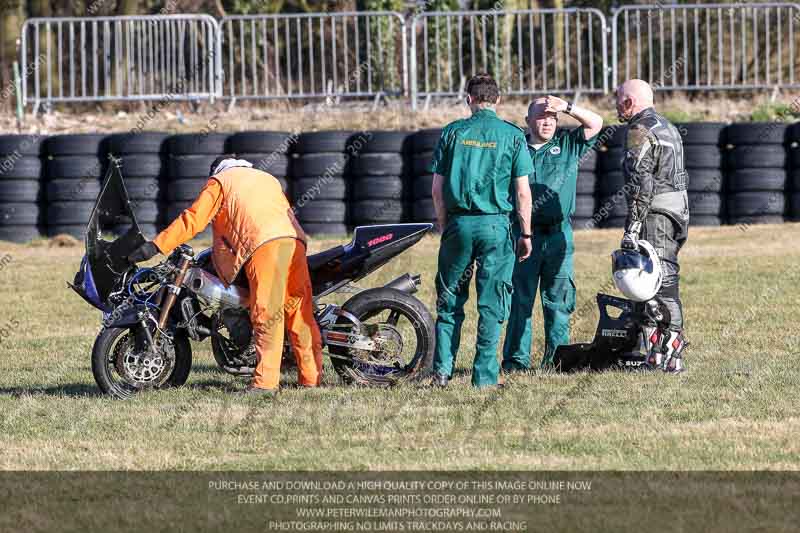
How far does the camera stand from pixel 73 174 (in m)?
17.4

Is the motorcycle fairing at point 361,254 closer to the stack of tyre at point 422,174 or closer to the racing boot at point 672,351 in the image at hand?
the racing boot at point 672,351

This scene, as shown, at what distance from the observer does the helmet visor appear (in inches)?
356

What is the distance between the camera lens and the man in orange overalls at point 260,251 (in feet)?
28.6

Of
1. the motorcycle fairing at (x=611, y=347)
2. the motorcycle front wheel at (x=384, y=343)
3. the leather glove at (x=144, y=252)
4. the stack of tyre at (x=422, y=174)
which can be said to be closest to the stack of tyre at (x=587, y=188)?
the stack of tyre at (x=422, y=174)

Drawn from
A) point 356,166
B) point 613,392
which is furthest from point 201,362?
point 356,166

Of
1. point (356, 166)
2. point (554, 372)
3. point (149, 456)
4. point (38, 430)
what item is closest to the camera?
point (149, 456)

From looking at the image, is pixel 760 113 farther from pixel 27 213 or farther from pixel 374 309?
pixel 374 309

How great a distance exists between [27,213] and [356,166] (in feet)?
13.5

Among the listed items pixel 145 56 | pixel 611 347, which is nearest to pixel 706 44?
pixel 145 56

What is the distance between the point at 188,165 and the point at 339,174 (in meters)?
1.82

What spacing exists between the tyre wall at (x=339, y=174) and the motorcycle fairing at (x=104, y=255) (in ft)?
26.9

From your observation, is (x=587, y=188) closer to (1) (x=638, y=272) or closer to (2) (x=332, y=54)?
(2) (x=332, y=54)

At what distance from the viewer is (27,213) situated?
17672 mm

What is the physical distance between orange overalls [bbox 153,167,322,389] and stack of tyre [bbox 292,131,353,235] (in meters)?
8.23
